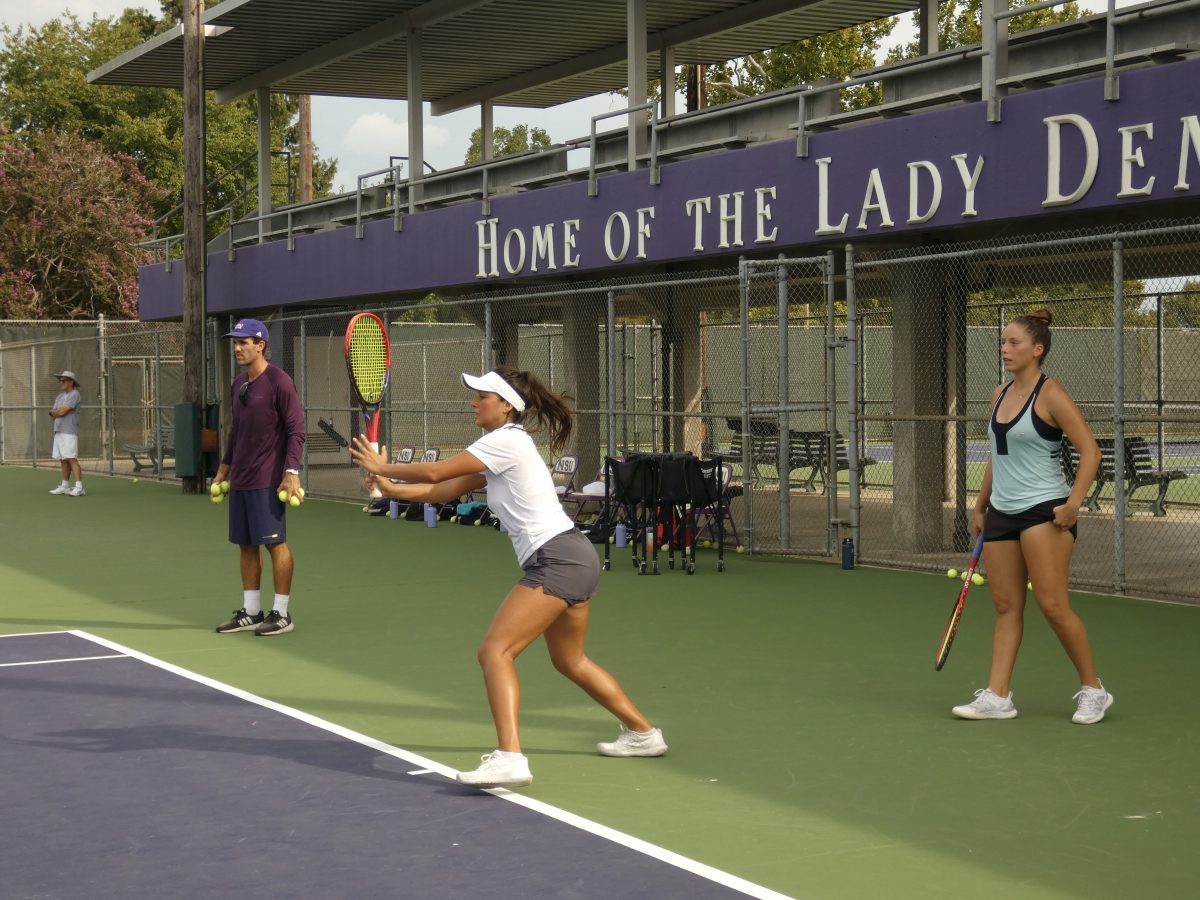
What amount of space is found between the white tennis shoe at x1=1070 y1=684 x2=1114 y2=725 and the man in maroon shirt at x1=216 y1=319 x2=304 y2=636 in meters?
5.21

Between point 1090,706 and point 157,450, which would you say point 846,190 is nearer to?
point 1090,706

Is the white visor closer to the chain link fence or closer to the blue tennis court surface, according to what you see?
the blue tennis court surface

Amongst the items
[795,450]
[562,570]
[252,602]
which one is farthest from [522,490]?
[795,450]

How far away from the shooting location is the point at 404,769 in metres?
6.80

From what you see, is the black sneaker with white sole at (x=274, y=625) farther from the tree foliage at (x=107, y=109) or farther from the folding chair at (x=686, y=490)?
the tree foliage at (x=107, y=109)

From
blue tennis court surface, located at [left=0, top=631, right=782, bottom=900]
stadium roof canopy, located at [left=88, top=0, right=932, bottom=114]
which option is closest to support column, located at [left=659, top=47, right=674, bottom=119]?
stadium roof canopy, located at [left=88, top=0, right=932, bottom=114]

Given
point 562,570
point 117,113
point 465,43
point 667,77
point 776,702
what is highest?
point 117,113

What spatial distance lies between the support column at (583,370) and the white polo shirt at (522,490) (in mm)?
14147

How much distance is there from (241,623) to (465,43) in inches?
643

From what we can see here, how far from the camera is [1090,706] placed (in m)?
7.63

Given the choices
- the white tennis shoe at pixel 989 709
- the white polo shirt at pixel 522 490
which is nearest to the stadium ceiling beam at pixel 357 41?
the white tennis shoe at pixel 989 709

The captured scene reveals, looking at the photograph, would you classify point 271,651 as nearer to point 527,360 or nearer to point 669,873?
point 669,873

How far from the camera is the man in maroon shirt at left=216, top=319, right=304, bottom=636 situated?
10.5 m

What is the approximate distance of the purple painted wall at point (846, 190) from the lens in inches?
475
